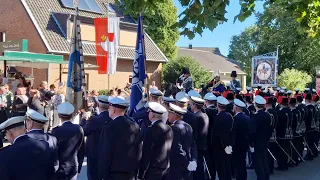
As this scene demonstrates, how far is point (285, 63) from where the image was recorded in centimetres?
4156

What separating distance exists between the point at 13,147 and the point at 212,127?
17.8 ft

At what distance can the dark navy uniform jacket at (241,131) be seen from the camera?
30.8ft

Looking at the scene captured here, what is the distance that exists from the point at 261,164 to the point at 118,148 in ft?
15.2

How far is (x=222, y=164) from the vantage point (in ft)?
30.3

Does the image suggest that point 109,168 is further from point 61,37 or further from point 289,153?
point 61,37

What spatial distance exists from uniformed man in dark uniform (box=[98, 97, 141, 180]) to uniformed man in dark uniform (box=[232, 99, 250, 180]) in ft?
12.0

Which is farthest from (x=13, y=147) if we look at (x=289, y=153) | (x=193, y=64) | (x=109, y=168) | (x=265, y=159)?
(x=193, y=64)

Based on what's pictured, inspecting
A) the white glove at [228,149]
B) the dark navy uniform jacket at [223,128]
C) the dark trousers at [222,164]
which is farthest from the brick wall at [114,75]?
the white glove at [228,149]

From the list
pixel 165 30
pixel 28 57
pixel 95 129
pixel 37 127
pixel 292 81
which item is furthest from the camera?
pixel 165 30

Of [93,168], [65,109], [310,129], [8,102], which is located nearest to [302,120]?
[310,129]

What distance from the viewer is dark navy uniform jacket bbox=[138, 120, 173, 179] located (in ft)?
21.7

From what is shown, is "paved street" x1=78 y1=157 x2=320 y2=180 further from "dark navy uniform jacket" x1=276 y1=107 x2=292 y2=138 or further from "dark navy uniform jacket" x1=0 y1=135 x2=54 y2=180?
"dark navy uniform jacket" x1=0 y1=135 x2=54 y2=180

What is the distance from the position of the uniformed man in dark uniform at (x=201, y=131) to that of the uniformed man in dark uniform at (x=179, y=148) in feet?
4.10

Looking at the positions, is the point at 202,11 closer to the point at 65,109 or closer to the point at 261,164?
the point at 65,109
